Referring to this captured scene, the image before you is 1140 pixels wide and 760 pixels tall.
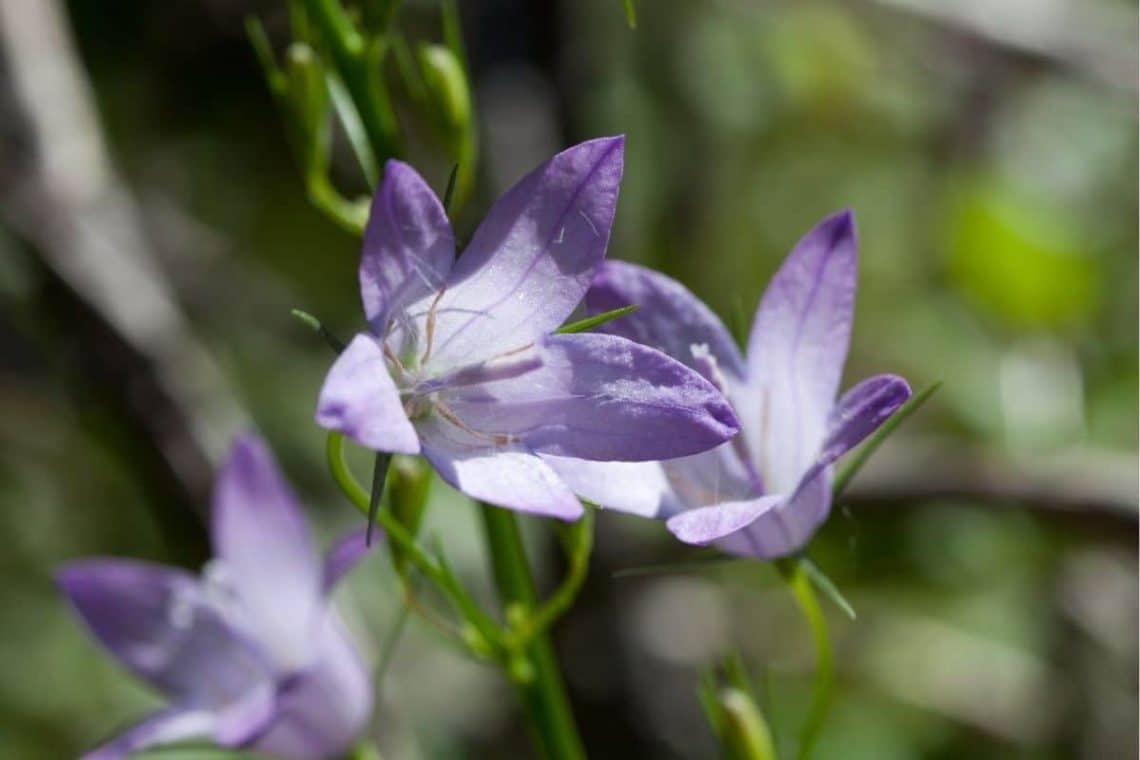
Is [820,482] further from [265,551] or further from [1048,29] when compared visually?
[1048,29]

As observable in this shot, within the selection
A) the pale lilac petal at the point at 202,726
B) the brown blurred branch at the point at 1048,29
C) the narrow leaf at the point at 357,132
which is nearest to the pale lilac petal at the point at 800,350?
the narrow leaf at the point at 357,132

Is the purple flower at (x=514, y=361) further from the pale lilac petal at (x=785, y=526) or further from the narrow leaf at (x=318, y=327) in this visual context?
the pale lilac petal at (x=785, y=526)

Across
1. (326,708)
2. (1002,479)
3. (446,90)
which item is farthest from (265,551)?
(1002,479)

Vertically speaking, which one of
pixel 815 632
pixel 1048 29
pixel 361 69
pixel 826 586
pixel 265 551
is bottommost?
pixel 265 551

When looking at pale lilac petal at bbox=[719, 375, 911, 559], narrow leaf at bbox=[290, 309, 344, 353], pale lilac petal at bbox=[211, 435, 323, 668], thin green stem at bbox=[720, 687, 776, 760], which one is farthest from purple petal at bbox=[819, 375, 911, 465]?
pale lilac petal at bbox=[211, 435, 323, 668]

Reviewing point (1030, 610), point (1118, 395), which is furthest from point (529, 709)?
point (1118, 395)

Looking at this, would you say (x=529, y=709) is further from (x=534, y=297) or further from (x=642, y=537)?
(x=642, y=537)
